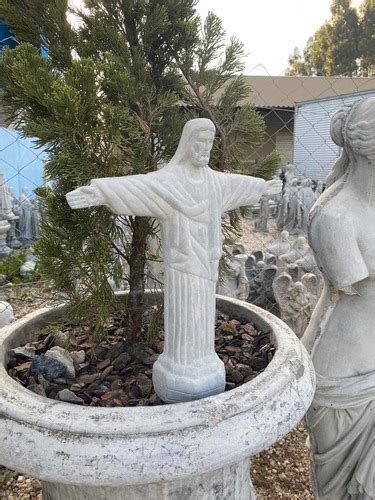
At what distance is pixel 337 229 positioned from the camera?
1.03 m

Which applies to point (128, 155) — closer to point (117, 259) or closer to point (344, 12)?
point (117, 259)

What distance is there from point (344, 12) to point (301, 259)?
55.4 ft

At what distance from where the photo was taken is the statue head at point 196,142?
878 millimetres

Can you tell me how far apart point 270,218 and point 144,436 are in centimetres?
708

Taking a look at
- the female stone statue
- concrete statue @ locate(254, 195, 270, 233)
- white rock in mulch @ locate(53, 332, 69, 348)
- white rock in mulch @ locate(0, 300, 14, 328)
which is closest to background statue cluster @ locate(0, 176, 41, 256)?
white rock in mulch @ locate(0, 300, 14, 328)

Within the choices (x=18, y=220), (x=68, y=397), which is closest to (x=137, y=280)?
(x=68, y=397)

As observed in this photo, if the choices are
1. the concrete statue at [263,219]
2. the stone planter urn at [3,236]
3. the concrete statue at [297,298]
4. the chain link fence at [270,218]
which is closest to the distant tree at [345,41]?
the chain link fence at [270,218]

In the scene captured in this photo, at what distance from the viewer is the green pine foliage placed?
92 cm

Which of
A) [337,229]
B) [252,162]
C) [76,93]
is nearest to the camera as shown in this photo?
[76,93]

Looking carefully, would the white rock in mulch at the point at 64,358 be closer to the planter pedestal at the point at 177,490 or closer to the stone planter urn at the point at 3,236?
the planter pedestal at the point at 177,490

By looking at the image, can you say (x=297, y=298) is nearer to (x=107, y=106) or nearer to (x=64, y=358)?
(x=64, y=358)

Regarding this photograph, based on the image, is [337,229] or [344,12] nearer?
[337,229]

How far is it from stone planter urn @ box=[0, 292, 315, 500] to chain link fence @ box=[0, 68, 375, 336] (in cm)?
56

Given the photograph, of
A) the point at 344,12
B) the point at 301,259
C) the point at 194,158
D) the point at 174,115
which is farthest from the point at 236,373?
the point at 344,12
